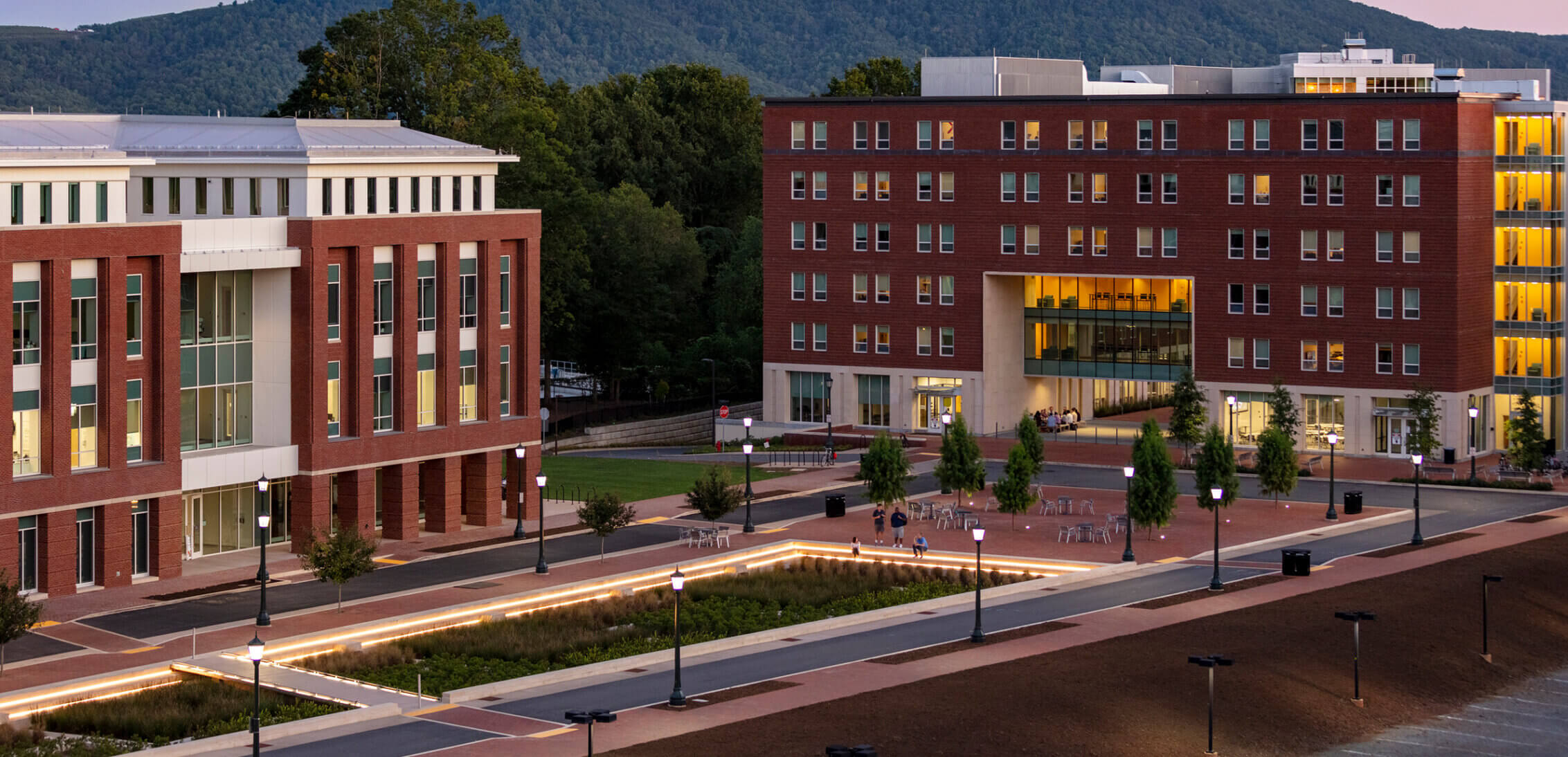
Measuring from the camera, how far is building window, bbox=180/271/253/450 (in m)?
64.4

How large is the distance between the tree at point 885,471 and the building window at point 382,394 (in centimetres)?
1604

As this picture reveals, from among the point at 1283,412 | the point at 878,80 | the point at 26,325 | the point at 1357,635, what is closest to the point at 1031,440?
the point at 1283,412

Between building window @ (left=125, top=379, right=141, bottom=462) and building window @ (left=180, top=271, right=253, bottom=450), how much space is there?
2651 mm

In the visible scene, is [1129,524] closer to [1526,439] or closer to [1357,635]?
[1357,635]

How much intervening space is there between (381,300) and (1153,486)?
2568 centimetres

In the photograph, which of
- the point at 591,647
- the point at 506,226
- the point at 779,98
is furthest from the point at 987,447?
the point at 591,647

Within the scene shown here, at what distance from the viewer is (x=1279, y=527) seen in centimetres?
7169

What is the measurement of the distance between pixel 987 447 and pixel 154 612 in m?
48.4

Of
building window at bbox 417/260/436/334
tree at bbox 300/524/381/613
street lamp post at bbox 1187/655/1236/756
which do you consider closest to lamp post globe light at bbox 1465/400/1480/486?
building window at bbox 417/260/436/334

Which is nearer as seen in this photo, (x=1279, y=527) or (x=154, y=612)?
(x=154, y=612)

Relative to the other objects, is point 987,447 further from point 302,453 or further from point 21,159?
point 21,159

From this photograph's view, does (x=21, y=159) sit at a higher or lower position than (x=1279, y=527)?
higher

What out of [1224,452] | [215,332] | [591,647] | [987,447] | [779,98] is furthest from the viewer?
[779,98]

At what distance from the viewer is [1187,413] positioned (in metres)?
91.1
